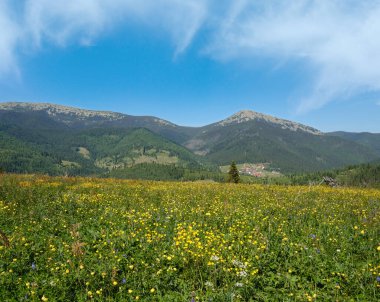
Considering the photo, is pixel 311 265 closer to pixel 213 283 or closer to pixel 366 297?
pixel 366 297

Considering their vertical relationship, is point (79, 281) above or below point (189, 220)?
below

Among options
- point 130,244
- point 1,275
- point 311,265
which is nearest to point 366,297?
point 311,265

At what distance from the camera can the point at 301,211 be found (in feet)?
38.4

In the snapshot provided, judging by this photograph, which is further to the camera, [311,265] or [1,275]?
[311,265]

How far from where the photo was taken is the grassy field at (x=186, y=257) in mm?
5922

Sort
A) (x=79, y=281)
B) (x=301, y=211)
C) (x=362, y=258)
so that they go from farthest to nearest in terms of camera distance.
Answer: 1. (x=301, y=211)
2. (x=362, y=258)
3. (x=79, y=281)

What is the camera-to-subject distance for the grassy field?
5922mm

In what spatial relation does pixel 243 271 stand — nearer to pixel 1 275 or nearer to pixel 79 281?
pixel 79 281

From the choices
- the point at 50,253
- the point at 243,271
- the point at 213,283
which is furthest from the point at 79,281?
the point at 243,271

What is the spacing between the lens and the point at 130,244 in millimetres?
7754

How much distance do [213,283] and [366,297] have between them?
119 inches

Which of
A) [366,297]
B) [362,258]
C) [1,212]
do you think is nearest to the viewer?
[366,297]

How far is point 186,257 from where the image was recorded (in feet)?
23.2

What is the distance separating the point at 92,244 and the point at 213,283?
3.81 meters
